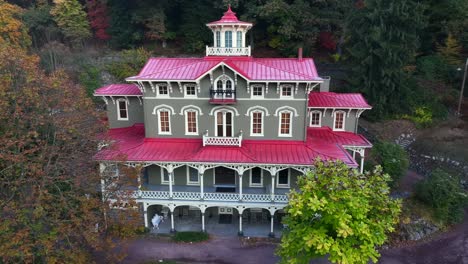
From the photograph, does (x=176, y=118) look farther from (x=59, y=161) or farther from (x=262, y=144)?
(x=59, y=161)

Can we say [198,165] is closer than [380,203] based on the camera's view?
No

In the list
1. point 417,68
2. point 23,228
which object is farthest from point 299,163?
point 417,68

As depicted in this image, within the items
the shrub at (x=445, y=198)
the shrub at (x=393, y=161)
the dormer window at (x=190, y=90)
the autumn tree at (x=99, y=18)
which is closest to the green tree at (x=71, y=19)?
the autumn tree at (x=99, y=18)

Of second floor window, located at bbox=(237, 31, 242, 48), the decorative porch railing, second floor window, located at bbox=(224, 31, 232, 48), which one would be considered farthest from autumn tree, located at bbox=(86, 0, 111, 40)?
the decorative porch railing

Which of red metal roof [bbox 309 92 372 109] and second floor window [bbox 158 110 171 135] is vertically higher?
red metal roof [bbox 309 92 372 109]

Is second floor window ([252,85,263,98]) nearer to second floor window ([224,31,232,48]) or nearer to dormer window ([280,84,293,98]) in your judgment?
dormer window ([280,84,293,98])

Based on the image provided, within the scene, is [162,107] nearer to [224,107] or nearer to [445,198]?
[224,107]
